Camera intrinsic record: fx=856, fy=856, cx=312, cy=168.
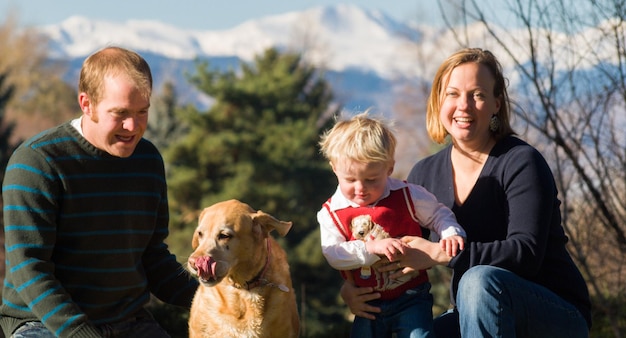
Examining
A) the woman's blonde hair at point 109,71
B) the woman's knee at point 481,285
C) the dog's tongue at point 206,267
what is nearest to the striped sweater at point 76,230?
the woman's blonde hair at point 109,71

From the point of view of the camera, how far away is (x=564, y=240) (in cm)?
435

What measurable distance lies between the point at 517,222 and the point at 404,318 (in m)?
0.73

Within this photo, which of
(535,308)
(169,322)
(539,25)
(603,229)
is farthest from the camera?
(603,229)

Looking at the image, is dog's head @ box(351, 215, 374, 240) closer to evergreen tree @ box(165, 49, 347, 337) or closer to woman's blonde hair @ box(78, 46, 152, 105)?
woman's blonde hair @ box(78, 46, 152, 105)

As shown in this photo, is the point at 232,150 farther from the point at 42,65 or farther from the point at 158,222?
the point at 42,65

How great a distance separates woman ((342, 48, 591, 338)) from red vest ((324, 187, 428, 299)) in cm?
8

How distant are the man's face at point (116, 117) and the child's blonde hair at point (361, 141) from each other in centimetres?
93

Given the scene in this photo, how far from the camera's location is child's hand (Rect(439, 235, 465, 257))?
160 inches

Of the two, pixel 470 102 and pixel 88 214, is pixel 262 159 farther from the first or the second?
pixel 88 214

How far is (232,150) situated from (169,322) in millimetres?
Result: 28375

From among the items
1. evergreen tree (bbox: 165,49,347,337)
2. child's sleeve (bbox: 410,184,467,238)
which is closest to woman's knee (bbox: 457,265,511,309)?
child's sleeve (bbox: 410,184,467,238)

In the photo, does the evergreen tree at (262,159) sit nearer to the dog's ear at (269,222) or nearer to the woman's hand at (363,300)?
the woman's hand at (363,300)

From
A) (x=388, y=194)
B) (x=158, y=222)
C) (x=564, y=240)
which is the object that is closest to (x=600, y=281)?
(x=564, y=240)

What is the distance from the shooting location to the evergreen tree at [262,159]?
31172 millimetres
